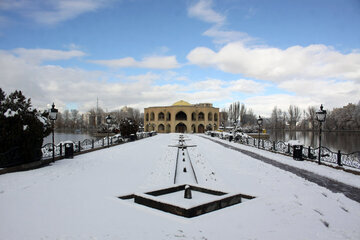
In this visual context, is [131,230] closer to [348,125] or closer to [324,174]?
[324,174]

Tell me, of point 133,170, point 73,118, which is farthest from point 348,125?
point 73,118

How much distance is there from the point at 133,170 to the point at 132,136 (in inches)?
783

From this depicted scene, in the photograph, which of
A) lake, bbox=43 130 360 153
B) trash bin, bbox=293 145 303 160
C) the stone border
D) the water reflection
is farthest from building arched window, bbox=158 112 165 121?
the stone border

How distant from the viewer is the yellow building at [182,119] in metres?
65.8

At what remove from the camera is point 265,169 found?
407 inches

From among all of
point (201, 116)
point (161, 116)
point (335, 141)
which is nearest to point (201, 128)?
point (201, 116)

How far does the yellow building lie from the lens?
6581 cm

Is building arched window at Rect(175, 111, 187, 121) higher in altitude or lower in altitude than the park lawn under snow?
higher

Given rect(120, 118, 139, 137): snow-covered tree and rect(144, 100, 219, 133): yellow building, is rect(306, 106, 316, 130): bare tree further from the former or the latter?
rect(120, 118, 139, 137): snow-covered tree

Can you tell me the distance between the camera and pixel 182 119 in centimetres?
6844

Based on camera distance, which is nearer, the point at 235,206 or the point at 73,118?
the point at 235,206

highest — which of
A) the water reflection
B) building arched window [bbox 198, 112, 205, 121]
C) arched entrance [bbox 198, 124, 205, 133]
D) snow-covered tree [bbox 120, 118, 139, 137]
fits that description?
building arched window [bbox 198, 112, 205, 121]

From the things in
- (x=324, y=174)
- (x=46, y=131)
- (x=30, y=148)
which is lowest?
(x=324, y=174)

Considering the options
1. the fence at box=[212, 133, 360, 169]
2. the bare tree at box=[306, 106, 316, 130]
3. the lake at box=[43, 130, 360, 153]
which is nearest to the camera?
the fence at box=[212, 133, 360, 169]
